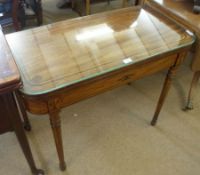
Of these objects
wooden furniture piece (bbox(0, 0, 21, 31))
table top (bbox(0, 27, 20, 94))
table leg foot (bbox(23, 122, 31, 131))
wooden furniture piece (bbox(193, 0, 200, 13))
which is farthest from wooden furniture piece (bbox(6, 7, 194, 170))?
wooden furniture piece (bbox(0, 0, 21, 31))

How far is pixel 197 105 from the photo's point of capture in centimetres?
171

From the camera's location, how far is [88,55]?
0.99 m

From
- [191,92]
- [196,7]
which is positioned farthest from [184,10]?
[191,92]

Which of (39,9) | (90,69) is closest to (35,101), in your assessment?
(90,69)

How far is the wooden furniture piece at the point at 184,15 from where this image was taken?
1.29 meters

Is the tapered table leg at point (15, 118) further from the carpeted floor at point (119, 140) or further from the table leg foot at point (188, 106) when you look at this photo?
the table leg foot at point (188, 106)

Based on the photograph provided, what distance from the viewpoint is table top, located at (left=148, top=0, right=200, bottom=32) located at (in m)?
1.29

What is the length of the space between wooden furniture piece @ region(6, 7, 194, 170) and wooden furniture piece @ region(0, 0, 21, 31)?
3.00ft

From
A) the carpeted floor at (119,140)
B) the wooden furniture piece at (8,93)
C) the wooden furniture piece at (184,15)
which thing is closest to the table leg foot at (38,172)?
the carpeted floor at (119,140)

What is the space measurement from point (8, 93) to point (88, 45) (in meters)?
0.44

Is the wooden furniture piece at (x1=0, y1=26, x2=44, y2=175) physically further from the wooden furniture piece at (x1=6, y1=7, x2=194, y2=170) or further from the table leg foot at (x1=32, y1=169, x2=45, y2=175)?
the table leg foot at (x1=32, y1=169, x2=45, y2=175)

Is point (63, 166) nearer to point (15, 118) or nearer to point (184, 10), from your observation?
point (15, 118)

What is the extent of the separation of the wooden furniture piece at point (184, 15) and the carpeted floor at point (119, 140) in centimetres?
30

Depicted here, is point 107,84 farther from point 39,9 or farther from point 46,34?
point 39,9
